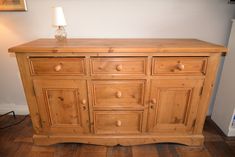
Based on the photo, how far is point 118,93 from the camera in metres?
1.27

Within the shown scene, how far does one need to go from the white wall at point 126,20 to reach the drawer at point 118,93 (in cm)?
62

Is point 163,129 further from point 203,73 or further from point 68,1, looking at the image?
point 68,1

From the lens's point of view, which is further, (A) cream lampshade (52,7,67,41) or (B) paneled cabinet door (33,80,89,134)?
(A) cream lampshade (52,7,67,41)

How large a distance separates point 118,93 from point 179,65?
533 mm

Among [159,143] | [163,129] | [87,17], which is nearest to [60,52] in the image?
[87,17]

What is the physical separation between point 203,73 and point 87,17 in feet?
3.97

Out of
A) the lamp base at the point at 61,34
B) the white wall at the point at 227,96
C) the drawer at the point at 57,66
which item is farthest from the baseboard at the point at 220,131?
the lamp base at the point at 61,34

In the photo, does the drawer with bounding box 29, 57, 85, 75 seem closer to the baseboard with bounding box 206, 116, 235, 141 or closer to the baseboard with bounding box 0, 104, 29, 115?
the baseboard with bounding box 0, 104, 29, 115

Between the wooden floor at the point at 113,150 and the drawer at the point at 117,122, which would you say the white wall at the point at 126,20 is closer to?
the drawer at the point at 117,122

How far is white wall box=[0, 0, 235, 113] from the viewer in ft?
4.98

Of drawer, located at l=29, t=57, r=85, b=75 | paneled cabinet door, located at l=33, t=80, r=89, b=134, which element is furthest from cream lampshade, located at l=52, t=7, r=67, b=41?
paneled cabinet door, located at l=33, t=80, r=89, b=134

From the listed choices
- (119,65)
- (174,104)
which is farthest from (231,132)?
(119,65)

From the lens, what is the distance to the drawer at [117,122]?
1.36 meters

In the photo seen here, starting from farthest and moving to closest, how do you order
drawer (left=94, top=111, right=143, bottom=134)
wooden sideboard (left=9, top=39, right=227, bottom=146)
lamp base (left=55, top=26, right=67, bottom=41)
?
1. lamp base (left=55, top=26, right=67, bottom=41)
2. drawer (left=94, top=111, right=143, bottom=134)
3. wooden sideboard (left=9, top=39, right=227, bottom=146)
